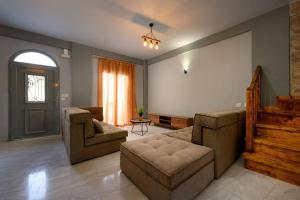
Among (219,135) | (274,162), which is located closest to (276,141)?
(274,162)

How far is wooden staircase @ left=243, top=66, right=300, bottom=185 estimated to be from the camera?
189cm

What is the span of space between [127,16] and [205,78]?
2687 mm

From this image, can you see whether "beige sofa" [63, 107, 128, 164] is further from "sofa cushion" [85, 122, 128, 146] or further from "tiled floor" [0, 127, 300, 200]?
"tiled floor" [0, 127, 300, 200]

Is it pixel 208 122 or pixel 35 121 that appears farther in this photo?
pixel 35 121

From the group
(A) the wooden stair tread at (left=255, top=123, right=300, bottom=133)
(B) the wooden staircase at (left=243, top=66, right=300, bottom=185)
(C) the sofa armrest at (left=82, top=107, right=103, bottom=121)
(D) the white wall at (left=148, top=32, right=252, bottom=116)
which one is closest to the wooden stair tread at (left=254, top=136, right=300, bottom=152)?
(B) the wooden staircase at (left=243, top=66, right=300, bottom=185)

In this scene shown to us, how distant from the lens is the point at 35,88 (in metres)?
3.96

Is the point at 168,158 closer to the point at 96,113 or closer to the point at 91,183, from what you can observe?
the point at 91,183

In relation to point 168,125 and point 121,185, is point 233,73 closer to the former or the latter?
point 168,125

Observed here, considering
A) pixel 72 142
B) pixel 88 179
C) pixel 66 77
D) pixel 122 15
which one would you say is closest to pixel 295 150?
pixel 88 179

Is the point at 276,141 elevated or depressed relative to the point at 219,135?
depressed

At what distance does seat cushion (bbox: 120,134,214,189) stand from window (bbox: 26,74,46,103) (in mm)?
3439

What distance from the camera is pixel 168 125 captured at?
5.00 m

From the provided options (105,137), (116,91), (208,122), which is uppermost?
(116,91)

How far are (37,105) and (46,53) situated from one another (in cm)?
151
